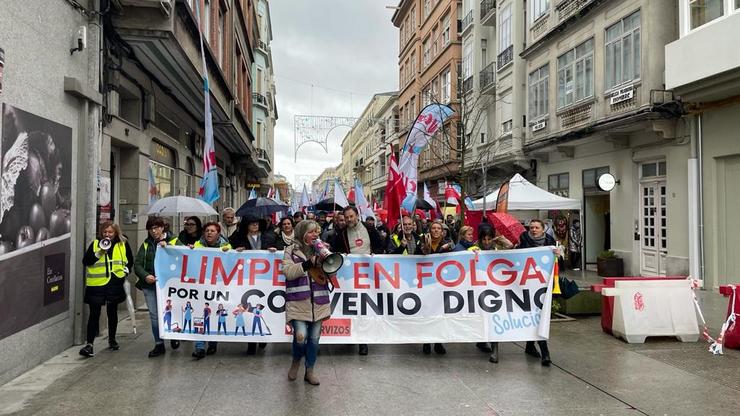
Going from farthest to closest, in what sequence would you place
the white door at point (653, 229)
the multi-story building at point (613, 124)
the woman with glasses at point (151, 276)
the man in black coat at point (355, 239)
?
the white door at point (653, 229)
the multi-story building at point (613, 124)
the man in black coat at point (355, 239)
the woman with glasses at point (151, 276)

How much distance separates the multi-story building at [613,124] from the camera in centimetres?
1395

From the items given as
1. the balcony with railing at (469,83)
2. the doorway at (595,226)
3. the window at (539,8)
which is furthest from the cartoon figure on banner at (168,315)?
the balcony with railing at (469,83)

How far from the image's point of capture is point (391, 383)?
562cm

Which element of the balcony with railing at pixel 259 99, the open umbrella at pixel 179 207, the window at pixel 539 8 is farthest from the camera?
the balcony with railing at pixel 259 99

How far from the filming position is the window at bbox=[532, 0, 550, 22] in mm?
19866

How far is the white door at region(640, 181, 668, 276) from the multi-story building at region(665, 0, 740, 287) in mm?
1551

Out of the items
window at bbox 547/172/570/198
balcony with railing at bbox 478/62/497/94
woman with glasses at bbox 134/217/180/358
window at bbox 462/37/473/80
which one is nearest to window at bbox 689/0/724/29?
window at bbox 547/172/570/198

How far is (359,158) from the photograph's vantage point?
8244cm

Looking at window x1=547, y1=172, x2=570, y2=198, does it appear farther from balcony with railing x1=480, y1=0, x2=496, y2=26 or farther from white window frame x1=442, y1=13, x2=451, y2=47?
white window frame x1=442, y1=13, x2=451, y2=47

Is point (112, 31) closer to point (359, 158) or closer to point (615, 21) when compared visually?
point (615, 21)

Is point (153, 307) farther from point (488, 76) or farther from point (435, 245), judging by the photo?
point (488, 76)

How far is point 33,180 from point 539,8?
19309mm

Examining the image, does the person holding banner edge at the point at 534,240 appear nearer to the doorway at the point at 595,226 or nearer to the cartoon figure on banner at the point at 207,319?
the cartoon figure on banner at the point at 207,319

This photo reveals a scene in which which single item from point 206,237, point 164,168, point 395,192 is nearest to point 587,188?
point 395,192
